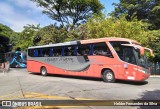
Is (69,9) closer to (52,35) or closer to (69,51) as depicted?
(52,35)

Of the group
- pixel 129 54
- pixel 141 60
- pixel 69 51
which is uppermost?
pixel 69 51

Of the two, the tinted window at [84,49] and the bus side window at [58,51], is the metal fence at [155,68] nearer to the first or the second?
the tinted window at [84,49]

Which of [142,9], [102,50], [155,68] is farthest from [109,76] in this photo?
[142,9]

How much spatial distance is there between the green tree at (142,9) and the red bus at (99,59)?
49.9 feet

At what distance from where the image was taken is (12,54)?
110 feet

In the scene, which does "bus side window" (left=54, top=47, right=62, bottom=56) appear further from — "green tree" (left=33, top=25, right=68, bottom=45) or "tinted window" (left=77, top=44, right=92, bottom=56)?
"green tree" (left=33, top=25, right=68, bottom=45)

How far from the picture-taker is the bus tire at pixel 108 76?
16109 mm

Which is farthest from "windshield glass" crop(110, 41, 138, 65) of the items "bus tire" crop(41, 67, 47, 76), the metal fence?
the metal fence

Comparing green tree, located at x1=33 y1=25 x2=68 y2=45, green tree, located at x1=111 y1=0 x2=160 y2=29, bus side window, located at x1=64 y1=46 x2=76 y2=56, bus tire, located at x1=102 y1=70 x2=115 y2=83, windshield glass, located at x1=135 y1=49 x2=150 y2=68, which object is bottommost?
bus tire, located at x1=102 y1=70 x2=115 y2=83

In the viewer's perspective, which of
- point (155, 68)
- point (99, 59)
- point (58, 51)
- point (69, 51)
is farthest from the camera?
point (155, 68)

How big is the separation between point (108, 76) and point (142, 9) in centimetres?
2079

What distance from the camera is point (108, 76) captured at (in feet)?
53.6

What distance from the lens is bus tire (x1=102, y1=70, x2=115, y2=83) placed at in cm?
1611

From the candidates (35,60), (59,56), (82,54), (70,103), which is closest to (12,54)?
(35,60)
